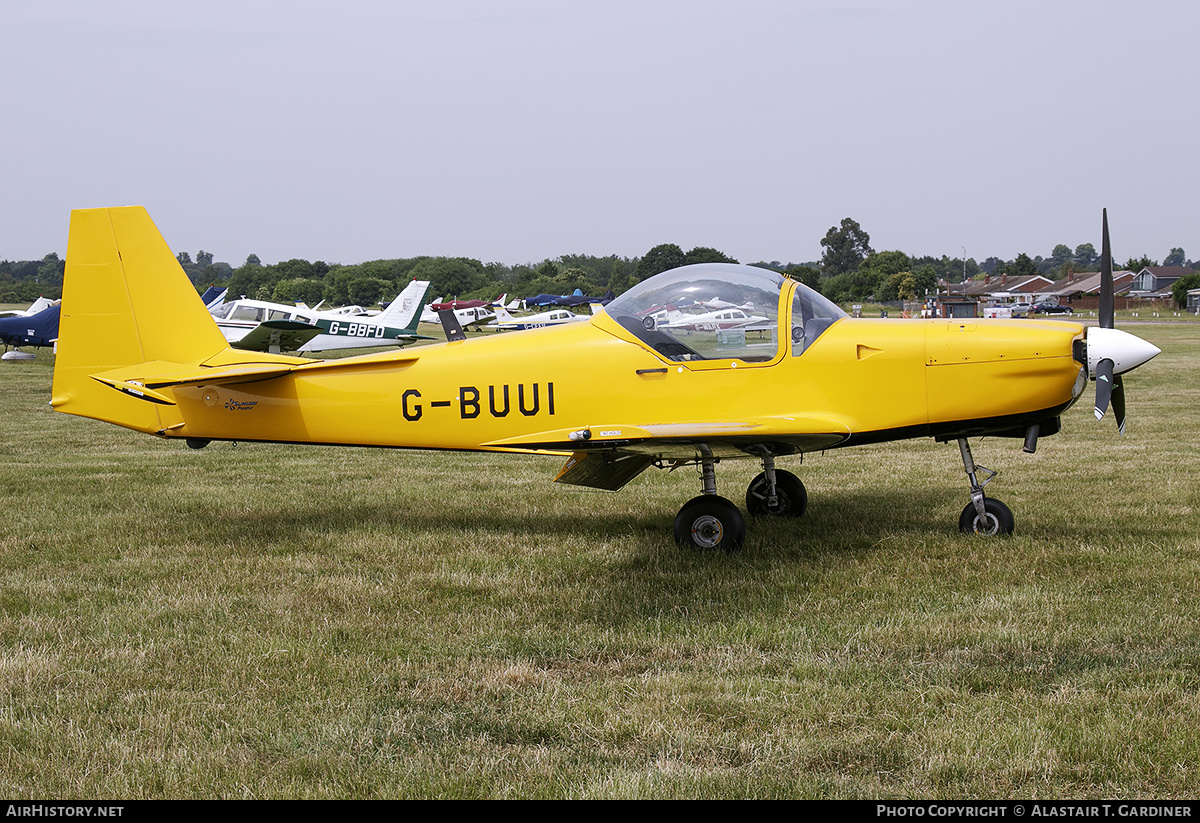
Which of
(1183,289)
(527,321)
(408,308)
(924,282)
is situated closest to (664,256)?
(924,282)

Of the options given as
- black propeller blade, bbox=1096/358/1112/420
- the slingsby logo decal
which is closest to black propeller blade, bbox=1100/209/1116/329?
black propeller blade, bbox=1096/358/1112/420

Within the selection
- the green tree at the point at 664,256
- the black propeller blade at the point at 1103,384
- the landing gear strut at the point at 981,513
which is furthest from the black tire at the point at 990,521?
the green tree at the point at 664,256

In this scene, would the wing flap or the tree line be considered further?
the tree line

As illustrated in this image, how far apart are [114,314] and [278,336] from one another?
15422 mm

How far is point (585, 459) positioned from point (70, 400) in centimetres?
417

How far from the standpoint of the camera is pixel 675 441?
19.5 feet

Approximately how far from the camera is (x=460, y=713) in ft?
13.5

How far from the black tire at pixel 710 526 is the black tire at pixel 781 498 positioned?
1.31 metres

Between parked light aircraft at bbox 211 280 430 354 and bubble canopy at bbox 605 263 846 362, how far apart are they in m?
17.6

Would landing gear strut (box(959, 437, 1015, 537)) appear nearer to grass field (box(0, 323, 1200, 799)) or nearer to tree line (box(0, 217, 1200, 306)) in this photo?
grass field (box(0, 323, 1200, 799))

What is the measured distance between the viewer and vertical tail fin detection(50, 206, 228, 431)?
7.69m

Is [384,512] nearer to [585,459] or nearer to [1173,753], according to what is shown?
[585,459]

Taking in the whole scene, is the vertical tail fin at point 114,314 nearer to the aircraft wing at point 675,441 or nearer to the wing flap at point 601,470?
the aircraft wing at point 675,441
